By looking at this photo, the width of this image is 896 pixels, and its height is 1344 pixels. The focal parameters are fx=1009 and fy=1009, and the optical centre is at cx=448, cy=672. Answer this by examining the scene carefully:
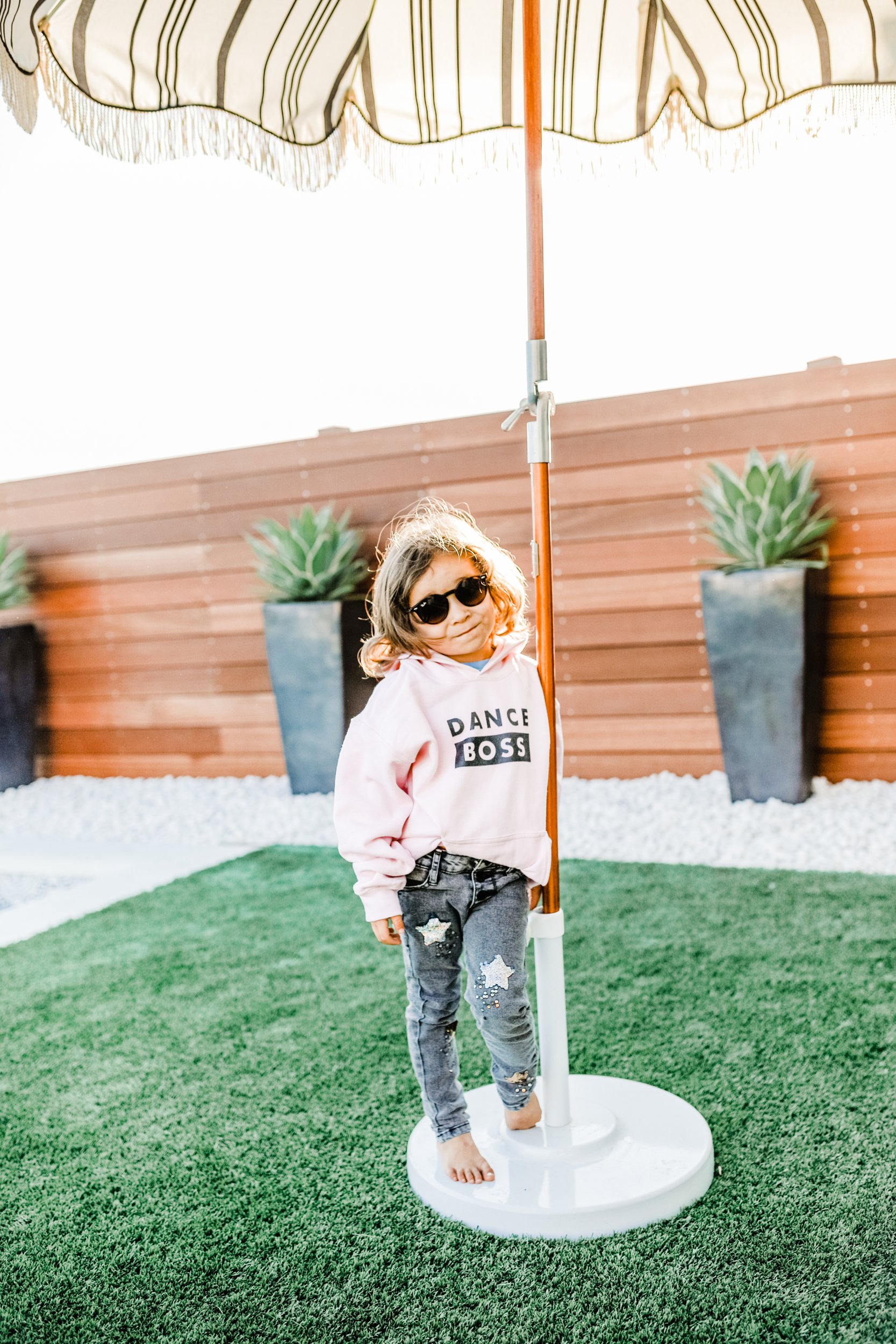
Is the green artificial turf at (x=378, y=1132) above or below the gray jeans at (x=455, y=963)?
below

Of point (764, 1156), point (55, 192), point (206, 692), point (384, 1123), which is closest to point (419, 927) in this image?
point (384, 1123)

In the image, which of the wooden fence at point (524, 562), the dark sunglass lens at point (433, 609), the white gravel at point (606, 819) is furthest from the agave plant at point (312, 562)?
the dark sunglass lens at point (433, 609)

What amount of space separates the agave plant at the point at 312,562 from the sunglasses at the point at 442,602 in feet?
11.4

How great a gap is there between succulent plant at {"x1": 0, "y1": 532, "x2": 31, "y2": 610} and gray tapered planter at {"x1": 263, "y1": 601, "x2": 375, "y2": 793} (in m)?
1.85

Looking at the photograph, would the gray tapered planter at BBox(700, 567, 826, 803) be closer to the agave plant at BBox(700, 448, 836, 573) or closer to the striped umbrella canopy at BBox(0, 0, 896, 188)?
the agave plant at BBox(700, 448, 836, 573)

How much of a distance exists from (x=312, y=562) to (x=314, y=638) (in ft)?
1.27

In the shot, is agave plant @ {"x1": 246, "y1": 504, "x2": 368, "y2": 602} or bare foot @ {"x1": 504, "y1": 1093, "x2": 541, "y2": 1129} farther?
agave plant @ {"x1": 246, "y1": 504, "x2": 368, "y2": 602}

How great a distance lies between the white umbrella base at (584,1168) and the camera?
1.47 meters

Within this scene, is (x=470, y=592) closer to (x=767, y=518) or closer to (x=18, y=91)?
(x=18, y=91)

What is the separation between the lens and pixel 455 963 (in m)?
1.62

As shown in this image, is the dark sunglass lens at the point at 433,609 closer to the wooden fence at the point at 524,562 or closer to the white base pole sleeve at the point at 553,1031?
the white base pole sleeve at the point at 553,1031

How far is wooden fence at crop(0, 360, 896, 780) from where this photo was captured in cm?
450

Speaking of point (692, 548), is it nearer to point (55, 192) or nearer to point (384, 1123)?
point (384, 1123)

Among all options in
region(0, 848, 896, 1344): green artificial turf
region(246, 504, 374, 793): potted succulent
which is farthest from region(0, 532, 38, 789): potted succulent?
region(0, 848, 896, 1344): green artificial turf
